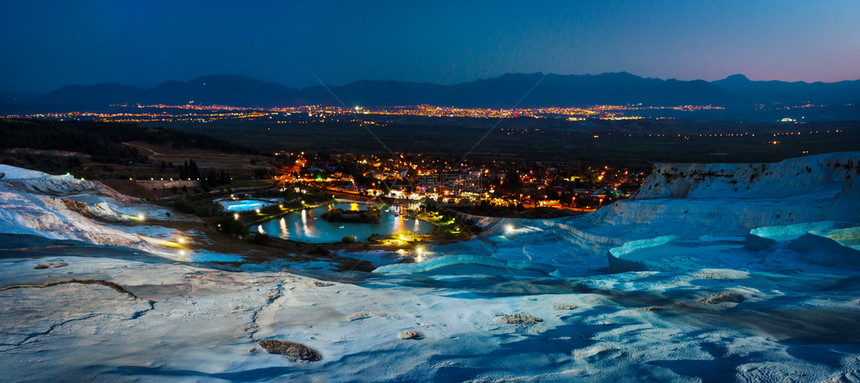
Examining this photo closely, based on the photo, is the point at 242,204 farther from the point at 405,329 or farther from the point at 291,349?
the point at 291,349

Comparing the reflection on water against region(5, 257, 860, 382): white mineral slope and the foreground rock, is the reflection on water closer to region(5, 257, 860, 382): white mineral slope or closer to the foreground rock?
region(5, 257, 860, 382): white mineral slope

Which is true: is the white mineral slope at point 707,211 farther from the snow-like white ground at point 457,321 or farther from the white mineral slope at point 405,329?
the white mineral slope at point 405,329

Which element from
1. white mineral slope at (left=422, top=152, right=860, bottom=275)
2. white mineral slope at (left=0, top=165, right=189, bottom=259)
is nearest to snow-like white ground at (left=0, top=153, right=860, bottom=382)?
white mineral slope at (left=0, top=165, right=189, bottom=259)

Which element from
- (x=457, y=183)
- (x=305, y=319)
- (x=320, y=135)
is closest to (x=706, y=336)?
(x=305, y=319)

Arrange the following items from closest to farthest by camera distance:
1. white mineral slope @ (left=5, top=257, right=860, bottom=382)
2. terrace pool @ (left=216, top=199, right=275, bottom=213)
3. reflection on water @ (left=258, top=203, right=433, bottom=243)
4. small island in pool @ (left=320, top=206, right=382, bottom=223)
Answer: white mineral slope @ (left=5, top=257, right=860, bottom=382) < reflection on water @ (left=258, top=203, right=433, bottom=243) < small island in pool @ (left=320, top=206, right=382, bottom=223) < terrace pool @ (left=216, top=199, right=275, bottom=213)

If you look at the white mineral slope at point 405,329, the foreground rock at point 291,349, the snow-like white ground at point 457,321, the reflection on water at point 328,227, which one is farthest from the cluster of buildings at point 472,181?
the foreground rock at point 291,349

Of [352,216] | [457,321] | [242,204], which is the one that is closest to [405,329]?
[457,321]
